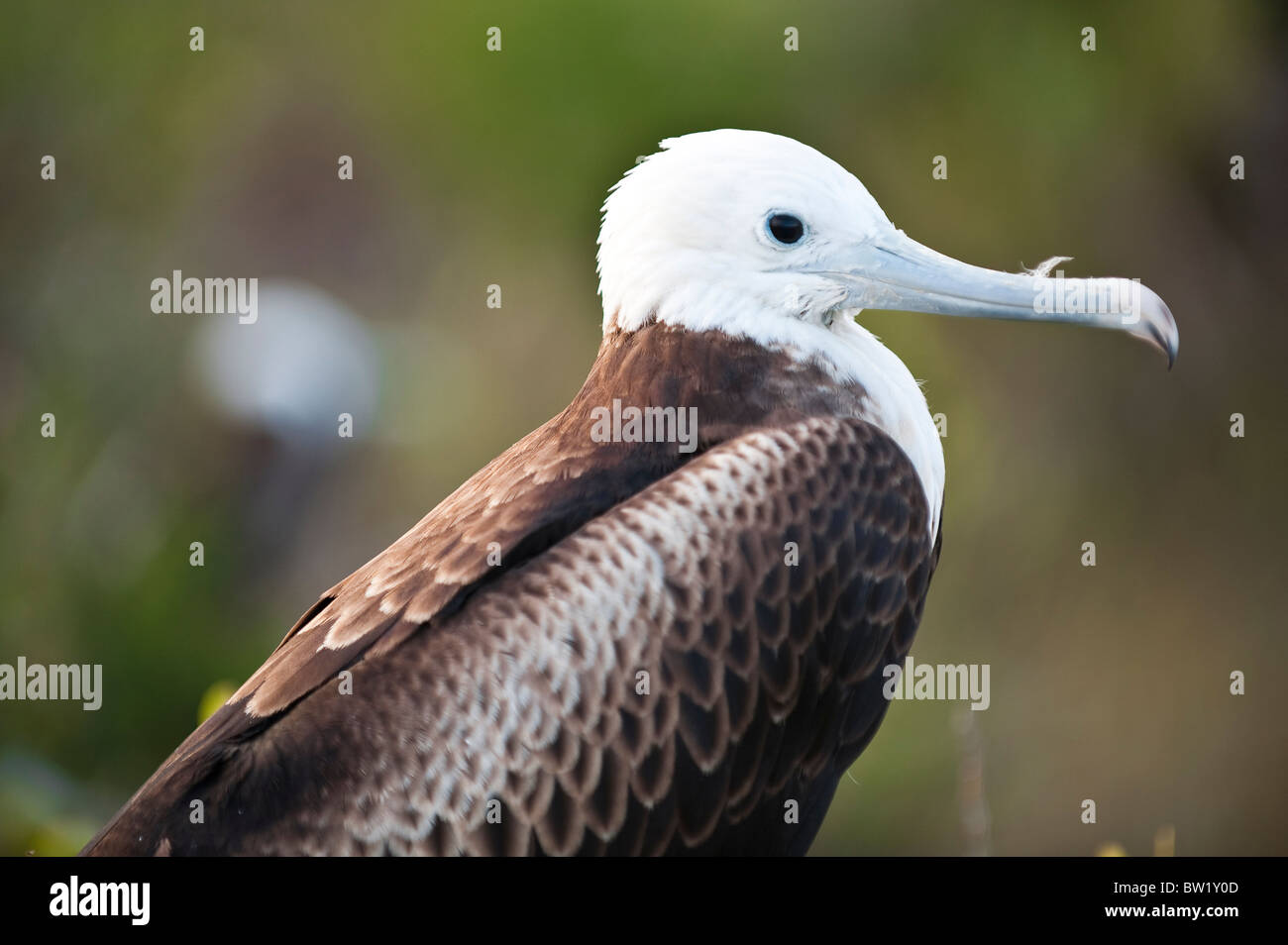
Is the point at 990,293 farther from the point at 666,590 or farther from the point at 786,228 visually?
the point at 666,590

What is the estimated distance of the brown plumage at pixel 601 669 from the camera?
287 centimetres

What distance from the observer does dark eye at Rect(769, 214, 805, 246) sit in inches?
130

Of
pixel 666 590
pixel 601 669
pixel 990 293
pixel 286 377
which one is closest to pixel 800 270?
pixel 990 293

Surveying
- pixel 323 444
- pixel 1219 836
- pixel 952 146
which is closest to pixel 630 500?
pixel 952 146

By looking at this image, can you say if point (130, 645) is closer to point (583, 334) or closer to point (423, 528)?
point (583, 334)

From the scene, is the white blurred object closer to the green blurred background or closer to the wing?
the green blurred background

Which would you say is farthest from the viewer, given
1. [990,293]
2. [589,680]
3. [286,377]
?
[286,377]

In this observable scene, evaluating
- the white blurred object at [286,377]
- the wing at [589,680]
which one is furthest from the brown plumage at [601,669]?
the white blurred object at [286,377]

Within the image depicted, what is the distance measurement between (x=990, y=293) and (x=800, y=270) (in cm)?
41

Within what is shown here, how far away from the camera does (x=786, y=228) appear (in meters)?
3.30

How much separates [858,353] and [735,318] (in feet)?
0.96

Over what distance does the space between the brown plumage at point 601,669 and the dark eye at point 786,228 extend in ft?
1.12

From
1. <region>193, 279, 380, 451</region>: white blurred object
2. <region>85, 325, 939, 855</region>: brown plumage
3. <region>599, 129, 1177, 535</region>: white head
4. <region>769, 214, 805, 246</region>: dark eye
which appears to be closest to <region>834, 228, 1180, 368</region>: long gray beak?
<region>599, 129, 1177, 535</region>: white head

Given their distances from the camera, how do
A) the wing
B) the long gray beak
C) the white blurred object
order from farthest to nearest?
the white blurred object → the long gray beak → the wing
